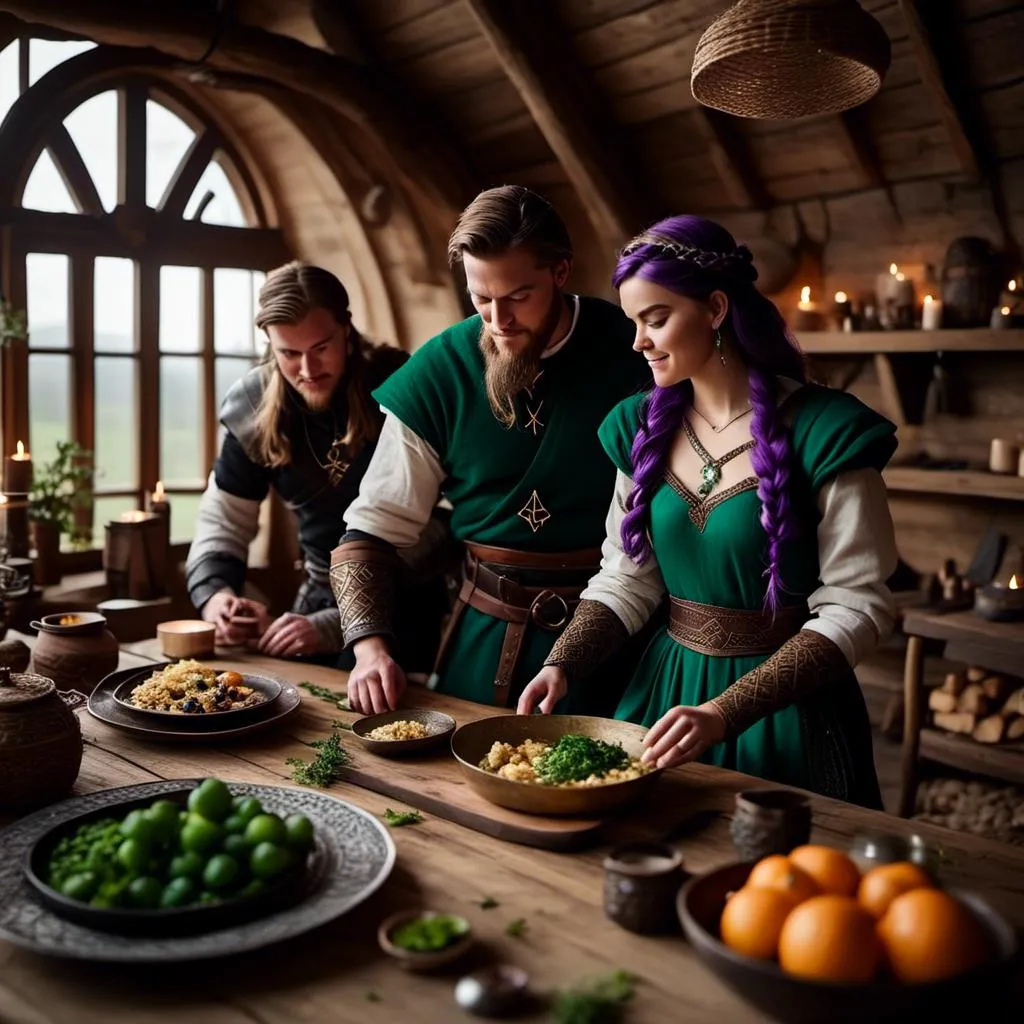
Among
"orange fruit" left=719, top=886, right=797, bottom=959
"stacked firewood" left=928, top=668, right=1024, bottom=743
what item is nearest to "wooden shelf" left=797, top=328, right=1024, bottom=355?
"stacked firewood" left=928, top=668, right=1024, bottom=743

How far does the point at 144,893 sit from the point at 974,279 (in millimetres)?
3830

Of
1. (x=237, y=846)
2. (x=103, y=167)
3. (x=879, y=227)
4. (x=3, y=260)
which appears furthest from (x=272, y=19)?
(x=237, y=846)

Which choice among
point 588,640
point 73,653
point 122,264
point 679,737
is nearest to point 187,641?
point 73,653

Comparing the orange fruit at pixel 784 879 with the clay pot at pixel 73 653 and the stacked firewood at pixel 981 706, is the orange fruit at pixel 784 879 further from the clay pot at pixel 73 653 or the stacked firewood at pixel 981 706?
the stacked firewood at pixel 981 706

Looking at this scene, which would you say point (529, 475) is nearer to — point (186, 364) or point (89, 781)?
point (89, 781)

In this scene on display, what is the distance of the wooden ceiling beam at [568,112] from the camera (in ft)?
14.7

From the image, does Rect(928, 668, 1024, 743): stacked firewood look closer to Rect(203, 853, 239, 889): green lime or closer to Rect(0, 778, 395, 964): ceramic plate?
Rect(0, 778, 395, 964): ceramic plate

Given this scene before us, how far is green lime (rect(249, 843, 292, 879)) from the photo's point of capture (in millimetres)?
1380

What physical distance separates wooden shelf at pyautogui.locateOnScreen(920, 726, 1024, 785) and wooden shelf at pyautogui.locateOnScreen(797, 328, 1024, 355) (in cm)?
144

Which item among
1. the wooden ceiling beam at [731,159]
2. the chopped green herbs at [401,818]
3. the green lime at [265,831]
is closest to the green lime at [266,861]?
the green lime at [265,831]

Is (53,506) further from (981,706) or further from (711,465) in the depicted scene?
(981,706)

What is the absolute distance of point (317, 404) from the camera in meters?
2.99

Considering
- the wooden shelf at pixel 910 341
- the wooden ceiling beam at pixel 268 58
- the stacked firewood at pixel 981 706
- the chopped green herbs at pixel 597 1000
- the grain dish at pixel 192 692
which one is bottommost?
the stacked firewood at pixel 981 706

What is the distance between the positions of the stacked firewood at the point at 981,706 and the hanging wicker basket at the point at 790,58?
2.31 metres
